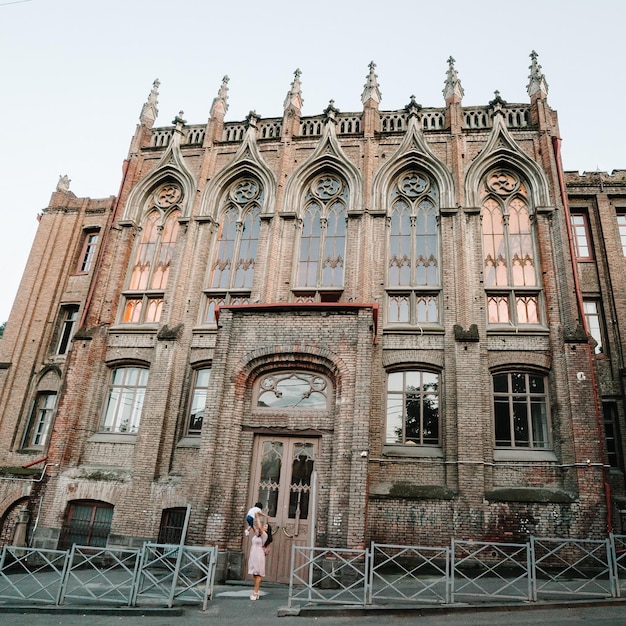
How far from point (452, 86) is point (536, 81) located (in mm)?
2771

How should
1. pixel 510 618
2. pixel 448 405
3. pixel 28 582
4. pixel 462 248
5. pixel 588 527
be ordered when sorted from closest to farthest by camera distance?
1. pixel 510 618
2. pixel 28 582
3. pixel 588 527
4. pixel 448 405
5. pixel 462 248

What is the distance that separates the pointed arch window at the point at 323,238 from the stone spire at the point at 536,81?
23.4 ft

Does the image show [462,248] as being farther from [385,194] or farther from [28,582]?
[28,582]

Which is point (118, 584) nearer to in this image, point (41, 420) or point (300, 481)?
point (300, 481)

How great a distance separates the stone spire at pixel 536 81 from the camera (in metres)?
16.6

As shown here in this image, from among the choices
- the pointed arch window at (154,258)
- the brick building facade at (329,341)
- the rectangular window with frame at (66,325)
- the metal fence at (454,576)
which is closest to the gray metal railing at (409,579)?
the metal fence at (454,576)

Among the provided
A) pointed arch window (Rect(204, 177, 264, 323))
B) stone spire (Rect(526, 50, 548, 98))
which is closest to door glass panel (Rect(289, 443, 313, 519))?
pointed arch window (Rect(204, 177, 264, 323))

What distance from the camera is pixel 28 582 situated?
10664mm

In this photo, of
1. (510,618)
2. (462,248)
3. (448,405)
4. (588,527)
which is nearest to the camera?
(510,618)

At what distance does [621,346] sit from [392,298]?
8.20m

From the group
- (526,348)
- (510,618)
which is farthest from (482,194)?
(510,618)

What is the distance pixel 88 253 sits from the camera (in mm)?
20453

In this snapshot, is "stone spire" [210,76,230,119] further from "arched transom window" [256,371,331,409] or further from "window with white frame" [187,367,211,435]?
"arched transom window" [256,371,331,409]

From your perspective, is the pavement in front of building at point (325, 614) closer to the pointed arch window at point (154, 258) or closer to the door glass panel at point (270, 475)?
the door glass panel at point (270, 475)
